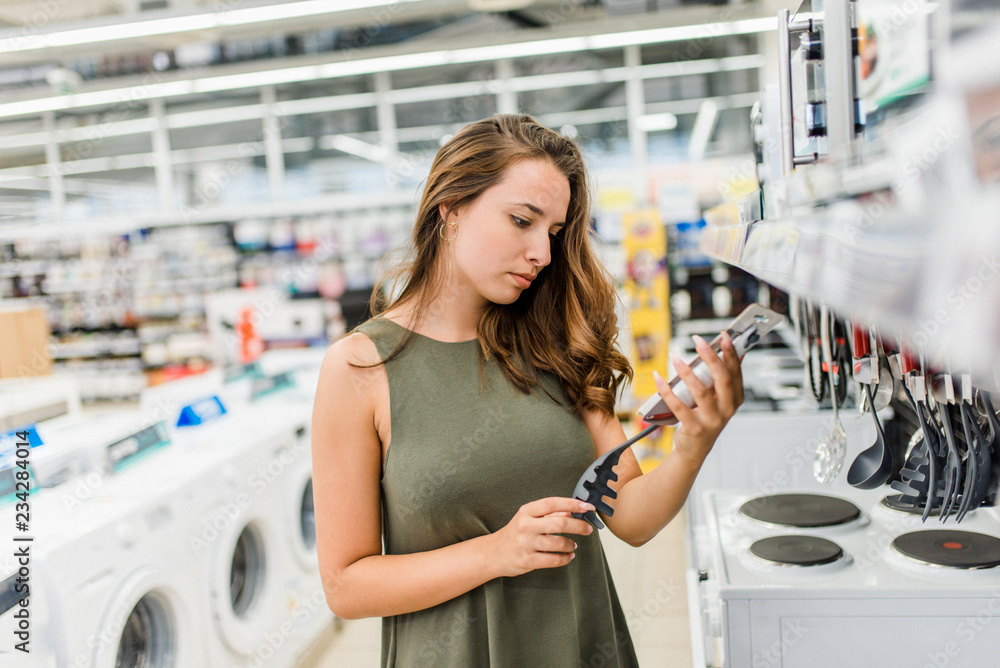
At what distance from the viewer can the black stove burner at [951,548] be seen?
59.5 inches

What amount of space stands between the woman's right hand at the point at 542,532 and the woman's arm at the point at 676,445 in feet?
0.55

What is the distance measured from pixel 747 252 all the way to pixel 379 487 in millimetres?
738

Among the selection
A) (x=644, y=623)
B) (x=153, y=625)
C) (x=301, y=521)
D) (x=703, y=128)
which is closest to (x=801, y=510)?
(x=644, y=623)

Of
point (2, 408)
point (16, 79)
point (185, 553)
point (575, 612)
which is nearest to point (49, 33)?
point (2, 408)

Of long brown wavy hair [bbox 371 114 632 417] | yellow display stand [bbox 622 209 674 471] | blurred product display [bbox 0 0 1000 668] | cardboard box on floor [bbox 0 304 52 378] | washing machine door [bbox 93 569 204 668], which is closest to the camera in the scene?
blurred product display [bbox 0 0 1000 668]

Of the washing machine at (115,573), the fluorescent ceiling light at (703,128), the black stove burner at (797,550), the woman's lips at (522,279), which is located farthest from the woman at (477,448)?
the fluorescent ceiling light at (703,128)

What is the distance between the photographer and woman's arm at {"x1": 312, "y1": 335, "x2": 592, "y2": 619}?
1167 millimetres

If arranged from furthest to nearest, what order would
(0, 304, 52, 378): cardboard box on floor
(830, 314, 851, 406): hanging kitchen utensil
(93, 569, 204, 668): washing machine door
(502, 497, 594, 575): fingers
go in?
(0, 304, 52, 378): cardboard box on floor
(93, 569, 204, 668): washing machine door
(830, 314, 851, 406): hanging kitchen utensil
(502, 497, 594, 575): fingers

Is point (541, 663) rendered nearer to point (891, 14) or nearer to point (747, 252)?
point (747, 252)

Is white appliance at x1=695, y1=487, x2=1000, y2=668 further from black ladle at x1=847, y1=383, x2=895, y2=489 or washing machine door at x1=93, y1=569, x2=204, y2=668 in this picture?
washing machine door at x1=93, y1=569, x2=204, y2=668

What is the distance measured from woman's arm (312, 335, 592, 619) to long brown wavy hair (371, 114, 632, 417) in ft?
0.35

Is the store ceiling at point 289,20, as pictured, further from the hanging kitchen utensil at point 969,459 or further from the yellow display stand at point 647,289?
the hanging kitchen utensil at point 969,459

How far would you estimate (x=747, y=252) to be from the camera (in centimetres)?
94

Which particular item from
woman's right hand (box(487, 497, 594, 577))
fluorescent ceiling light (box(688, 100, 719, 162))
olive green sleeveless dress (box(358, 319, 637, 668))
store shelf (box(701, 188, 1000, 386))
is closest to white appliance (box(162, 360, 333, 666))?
olive green sleeveless dress (box(358, 319, 637, 668))
